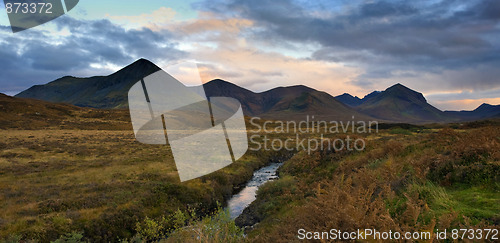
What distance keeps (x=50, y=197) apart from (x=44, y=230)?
613cm

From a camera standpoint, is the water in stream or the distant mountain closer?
the water in stream

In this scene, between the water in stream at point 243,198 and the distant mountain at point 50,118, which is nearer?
the water in stream at point 243,198

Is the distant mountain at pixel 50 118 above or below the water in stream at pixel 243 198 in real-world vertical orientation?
above

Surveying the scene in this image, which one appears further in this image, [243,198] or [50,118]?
[50,118]

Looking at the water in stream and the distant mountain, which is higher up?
the distant mountain

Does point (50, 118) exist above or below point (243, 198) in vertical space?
above

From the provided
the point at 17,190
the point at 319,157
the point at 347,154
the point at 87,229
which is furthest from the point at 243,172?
the point at 17,190

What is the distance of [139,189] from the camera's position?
20.6 metres

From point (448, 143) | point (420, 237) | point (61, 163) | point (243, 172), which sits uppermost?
point (448, 143)

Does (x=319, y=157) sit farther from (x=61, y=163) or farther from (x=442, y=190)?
(x=61, y=163)

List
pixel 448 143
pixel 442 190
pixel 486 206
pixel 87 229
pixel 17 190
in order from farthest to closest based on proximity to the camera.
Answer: pixel 17 190, pixel 87 229, pixel 448 143, pixel 442 190, pixel 486 206

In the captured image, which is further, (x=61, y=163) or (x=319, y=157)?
(x=61, y=163)

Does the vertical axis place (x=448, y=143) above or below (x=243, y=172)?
above

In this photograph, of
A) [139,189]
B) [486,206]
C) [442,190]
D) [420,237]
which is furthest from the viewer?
[139,189]
